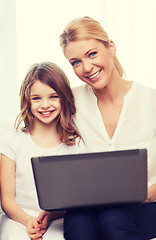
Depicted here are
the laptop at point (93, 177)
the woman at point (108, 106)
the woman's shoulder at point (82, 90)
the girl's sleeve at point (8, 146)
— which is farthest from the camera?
the woman's shoulder at point (82, 90)

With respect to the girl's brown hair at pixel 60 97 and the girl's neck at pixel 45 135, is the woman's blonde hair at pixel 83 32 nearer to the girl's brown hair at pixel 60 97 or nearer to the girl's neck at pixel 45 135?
the girl's brown hair at pixel 60 97

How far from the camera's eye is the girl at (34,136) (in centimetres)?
144

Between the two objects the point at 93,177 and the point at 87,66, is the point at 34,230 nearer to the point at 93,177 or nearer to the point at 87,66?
the point at 93,177

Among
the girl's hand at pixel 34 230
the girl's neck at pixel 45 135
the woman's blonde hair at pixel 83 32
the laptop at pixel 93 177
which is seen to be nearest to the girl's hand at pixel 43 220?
the girl's hand at pixel 34 230

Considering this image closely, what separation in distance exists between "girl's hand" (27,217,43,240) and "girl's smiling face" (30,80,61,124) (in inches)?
15.8

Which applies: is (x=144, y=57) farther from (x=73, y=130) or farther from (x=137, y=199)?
(x=137, y=199)

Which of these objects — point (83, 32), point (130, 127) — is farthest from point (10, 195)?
point (83, 32)

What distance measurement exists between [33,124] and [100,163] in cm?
57

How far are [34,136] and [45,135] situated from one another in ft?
0.15

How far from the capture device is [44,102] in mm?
1465

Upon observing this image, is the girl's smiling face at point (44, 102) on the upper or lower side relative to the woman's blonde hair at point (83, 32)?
lower

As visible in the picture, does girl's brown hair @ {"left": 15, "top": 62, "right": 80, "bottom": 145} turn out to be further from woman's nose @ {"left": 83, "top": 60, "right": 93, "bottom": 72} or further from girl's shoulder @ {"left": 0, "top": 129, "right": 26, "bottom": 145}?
woman's nose @ {"left": 83, "top": 60, "right": 93, "bottom": 72}

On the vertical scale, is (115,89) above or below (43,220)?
above

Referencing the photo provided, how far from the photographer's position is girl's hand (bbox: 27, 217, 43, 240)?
4.11ft
